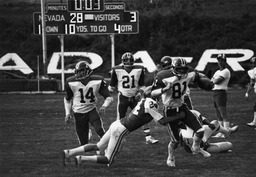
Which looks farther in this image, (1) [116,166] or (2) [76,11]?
(2) [76,11]

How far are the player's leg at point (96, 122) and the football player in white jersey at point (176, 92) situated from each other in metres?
1.08

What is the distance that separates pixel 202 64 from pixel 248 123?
19.2 metres

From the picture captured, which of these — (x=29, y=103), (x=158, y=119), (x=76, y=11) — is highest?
(x=76, y=11)

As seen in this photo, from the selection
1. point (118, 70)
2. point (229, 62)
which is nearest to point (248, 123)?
point (118, 70)

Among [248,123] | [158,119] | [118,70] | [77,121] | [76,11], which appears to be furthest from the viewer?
[76,11]

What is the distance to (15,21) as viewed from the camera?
43.0 m

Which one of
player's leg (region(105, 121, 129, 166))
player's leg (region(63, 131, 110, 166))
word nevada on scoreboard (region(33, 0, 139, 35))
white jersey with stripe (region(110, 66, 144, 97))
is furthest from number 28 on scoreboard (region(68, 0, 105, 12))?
player's leg (region(105, 121, 129, 166))

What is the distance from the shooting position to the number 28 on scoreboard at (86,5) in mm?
26016

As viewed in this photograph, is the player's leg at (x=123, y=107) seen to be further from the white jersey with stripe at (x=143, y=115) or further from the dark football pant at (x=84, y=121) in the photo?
the white jersey with stripe at (x=143, y=115)

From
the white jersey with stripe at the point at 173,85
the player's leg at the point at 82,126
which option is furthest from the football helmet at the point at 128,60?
the white jersey with stripe at the point at 173,85

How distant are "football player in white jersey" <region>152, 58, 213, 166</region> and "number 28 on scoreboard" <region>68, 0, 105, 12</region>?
1674 cm

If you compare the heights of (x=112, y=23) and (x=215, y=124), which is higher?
(x=112, y=23)

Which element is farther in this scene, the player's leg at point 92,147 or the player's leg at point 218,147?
the player's leg at point 218,147

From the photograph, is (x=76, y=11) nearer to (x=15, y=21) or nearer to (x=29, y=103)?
(x=29, y=103)
